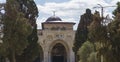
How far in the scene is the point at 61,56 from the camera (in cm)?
8925

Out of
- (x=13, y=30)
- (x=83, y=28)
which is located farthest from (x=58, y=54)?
(x=13, y=30)

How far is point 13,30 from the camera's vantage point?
3497cm

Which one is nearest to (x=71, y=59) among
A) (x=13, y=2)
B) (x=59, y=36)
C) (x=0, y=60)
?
(x=59, y=36)

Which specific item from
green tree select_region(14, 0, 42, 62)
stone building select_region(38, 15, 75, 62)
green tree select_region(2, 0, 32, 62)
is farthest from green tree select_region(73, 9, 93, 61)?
green tree select_region(2, 0, 32, 62)

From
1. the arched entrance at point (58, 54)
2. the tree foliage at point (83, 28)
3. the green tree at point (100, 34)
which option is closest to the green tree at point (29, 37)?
the green tree at point (100, 34)

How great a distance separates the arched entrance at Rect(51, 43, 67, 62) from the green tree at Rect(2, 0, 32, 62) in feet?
169

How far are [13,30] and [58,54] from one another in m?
54.9

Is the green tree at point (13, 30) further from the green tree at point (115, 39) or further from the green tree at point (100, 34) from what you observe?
the green tree at point (115, 39)

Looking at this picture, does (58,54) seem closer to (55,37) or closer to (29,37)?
(55,37)

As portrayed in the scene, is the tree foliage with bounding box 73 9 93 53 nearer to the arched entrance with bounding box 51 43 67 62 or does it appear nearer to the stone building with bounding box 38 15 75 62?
the stone building with bounding box 38 15 75 62

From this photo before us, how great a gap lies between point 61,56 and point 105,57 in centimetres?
5690

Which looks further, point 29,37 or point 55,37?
point 55,37

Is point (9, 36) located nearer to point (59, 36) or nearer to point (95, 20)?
point (95, 20)

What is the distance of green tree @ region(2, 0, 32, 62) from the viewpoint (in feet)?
113
